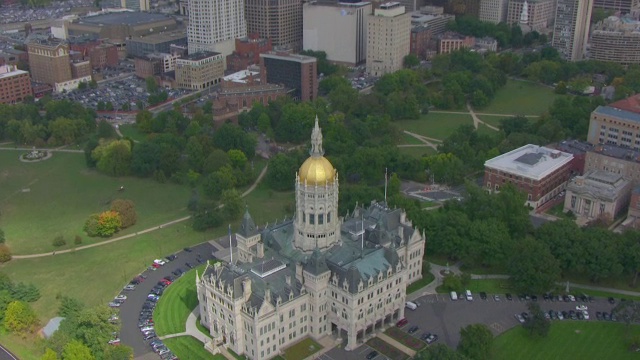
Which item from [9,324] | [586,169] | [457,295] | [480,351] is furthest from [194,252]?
[586,169]

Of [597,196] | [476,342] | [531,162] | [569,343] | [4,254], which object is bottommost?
[569,343]

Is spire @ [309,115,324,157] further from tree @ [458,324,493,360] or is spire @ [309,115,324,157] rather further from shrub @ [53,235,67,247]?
shrub @ [53,235,67,247]

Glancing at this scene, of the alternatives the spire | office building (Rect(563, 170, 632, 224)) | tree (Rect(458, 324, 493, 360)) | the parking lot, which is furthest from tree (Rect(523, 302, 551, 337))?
office building (Rect(563, 170, 632, 224))

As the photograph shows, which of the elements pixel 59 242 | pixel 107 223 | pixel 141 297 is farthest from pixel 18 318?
pixel 107 223

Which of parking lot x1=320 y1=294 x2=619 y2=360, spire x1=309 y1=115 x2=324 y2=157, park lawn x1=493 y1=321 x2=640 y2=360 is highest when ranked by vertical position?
spire x1=309 y1=115 x2=324 y2=157

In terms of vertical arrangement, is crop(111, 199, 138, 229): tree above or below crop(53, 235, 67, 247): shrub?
above

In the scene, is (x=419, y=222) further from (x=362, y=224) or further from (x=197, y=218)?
(x=197, y=218)

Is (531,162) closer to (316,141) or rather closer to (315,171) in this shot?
(315,171)
